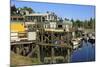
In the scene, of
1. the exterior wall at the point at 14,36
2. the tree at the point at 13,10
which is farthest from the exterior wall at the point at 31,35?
the tree at the point at 13,10

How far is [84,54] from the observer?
2.79 metres

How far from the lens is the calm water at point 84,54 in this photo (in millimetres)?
2748

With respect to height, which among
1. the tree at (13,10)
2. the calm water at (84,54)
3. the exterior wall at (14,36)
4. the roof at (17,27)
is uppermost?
the tree at (13,10)

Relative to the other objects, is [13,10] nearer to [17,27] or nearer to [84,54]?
[17,27]

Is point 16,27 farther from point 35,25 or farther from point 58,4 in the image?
point 58,4

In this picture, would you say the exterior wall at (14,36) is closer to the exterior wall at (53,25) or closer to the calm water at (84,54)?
the exterior wall at (53,25)

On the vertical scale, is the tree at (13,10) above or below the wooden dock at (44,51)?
above

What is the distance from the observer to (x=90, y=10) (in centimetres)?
285

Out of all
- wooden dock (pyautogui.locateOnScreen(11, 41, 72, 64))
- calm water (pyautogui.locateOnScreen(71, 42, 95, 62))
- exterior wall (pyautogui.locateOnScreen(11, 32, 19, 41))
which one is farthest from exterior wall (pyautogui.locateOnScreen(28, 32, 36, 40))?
calm water (pyautogui.locateOnScreen(71, 42, 95, 62))

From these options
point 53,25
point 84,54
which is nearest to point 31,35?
point 53,25

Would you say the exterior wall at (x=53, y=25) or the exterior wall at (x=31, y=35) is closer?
the exterior wall at (x=31, y=35)

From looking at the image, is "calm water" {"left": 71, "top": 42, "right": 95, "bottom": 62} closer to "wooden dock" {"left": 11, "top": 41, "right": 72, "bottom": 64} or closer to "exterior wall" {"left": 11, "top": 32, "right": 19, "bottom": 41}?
"wooden dock" {"left": 11, "top": 41, "right": 72, "bottom": 64}
